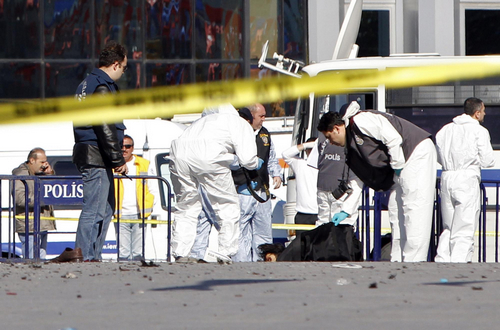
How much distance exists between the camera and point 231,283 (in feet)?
18.3

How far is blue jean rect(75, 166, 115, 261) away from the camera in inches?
280

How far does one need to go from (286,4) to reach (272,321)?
64.4 ft

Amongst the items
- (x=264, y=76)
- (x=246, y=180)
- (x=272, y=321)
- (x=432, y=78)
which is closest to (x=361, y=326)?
(x=272, y=321)

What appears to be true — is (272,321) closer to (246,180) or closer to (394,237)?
(394,237)

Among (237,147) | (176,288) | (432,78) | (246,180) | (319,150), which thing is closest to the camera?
(176,288)

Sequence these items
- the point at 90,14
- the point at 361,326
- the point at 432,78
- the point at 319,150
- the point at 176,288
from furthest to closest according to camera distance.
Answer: the point at 90,14 < the point at 432,78 < the point at 319,150 < the point at 176,288 < the point at 361,326

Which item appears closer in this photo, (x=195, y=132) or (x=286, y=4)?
(x=195, y=132)

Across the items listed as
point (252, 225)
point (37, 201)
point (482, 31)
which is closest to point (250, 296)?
point (37, 201)

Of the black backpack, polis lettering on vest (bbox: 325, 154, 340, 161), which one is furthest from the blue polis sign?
the black backpack

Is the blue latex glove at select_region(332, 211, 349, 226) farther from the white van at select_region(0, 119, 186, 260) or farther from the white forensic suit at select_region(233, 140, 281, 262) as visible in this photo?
the white van at select_region(0, 119, 186, 260)

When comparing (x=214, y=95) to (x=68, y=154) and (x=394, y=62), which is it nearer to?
(x=68, y=154)

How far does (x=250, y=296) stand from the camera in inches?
196

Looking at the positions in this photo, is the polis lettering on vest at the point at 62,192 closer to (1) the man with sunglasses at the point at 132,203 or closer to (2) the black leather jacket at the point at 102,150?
(1) the man with sunglasses at the point at 132,203

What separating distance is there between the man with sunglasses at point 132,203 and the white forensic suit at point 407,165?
3311 millimetres
